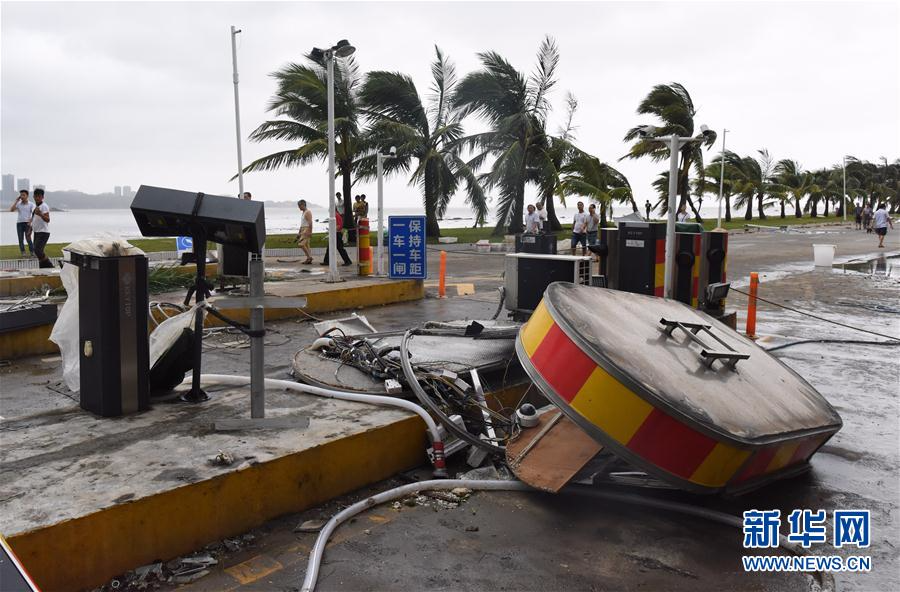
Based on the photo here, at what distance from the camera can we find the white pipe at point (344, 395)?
516 cm

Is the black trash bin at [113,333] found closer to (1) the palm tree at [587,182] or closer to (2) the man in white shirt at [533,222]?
(2) the man in white shirt at [533,222]

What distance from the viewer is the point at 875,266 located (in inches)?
837

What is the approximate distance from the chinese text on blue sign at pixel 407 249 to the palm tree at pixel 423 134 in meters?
12.6

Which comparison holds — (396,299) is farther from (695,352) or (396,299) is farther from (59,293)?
(695,352)

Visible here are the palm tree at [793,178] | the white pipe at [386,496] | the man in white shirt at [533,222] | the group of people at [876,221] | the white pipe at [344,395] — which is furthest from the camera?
the palm tree at [793,178]

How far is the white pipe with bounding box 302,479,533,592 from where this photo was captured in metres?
3.64

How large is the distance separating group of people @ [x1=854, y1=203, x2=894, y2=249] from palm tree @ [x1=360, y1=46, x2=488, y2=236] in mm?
16215

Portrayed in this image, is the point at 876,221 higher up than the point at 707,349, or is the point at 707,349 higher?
the point at 876,221

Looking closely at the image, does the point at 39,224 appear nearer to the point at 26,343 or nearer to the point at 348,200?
the point at 26,343

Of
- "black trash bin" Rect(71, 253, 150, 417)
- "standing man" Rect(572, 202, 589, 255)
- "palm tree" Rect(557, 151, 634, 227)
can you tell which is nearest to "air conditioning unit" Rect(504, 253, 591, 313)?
"black trash bin" Rect(71, 253, 150, 417)

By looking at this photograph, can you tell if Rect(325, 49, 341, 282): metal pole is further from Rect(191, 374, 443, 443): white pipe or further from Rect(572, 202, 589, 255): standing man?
Rect(572, 202, 589, 255): standing man

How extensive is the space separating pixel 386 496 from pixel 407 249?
9576 millimetres

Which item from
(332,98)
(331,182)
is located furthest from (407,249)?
(332,98)
